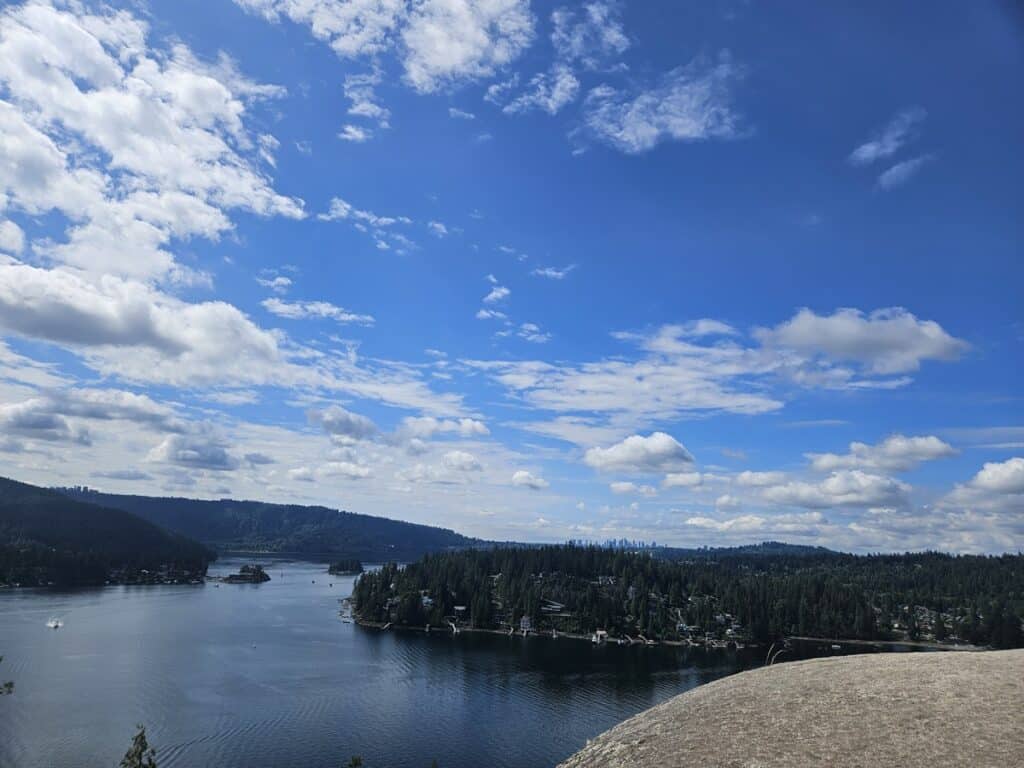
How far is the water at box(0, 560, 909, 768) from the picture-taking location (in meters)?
53.4

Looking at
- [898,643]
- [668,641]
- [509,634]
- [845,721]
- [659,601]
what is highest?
[845,721]

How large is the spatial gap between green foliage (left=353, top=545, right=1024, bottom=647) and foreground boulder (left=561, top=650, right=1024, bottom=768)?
389 feet

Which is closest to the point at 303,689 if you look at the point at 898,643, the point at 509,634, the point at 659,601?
the point at 509,634

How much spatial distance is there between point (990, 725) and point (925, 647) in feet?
452

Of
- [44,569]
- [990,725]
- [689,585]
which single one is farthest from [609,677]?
[44,569]

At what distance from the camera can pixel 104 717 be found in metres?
59.2

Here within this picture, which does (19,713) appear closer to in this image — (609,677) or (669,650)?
(609,677)

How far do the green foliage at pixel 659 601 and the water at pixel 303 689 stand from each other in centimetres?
1354

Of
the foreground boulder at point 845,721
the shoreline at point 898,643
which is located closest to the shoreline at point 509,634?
the shoreline at point 898,643

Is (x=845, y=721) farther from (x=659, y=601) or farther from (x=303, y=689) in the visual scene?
(x=659, y=601)

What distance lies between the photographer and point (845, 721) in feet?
57.6

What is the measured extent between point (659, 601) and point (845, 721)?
485ft

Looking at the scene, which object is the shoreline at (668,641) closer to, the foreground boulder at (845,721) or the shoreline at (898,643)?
the shoreline at (898,643)

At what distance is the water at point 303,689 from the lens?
175 ft
